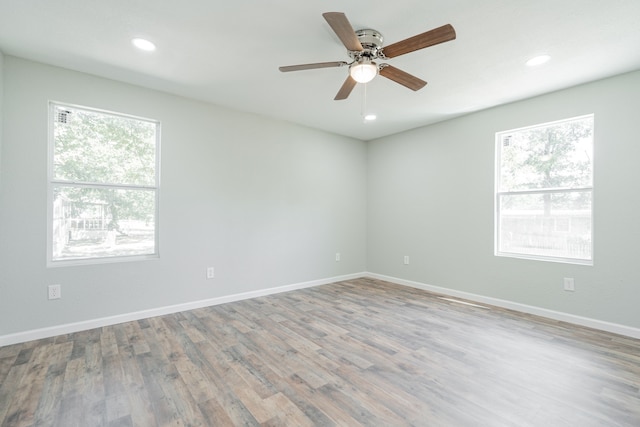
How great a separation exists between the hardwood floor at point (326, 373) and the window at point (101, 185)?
0.92m

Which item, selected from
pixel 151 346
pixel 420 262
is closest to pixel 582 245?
pixel 420 262

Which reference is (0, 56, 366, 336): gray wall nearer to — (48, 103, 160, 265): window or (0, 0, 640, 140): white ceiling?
(48, 103, 160, 265): window

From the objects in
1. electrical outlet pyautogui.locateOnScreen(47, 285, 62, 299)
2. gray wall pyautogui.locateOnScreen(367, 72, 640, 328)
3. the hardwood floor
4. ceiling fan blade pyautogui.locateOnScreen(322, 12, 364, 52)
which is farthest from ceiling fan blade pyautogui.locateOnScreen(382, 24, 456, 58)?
electrical outlet pyautogui.locateOnScreen(47, 285, 62, 299)

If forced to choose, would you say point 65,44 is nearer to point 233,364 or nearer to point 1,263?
point 1,263

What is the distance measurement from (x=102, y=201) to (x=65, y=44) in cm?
148

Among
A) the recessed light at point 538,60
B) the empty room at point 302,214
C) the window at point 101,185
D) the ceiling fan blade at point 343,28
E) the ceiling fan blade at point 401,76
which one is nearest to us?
the ceiling fan blade at point 343,28

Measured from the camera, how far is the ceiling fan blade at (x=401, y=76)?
222 cm

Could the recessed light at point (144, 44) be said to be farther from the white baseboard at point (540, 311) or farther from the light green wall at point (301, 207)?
the white baseboard at point (540, 311)

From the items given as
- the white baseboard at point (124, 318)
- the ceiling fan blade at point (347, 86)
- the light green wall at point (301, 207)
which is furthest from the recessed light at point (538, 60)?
the white baseboard at point (124, 318)

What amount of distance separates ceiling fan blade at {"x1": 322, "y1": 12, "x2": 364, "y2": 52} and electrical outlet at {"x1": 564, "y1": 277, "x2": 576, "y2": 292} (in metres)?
3.32

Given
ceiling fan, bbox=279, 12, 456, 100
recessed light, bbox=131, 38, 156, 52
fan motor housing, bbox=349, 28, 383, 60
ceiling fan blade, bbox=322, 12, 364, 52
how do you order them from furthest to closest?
recessed light, bbox=131, 38, 156, 52
fan motor housing, bbox=349, 28, 383, 60
ceiling fan, bbox=279, 12, 456, 100
ceiling fan blade, bbox=322, 12, 364, 52

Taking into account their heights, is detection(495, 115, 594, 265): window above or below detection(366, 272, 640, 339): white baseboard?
above

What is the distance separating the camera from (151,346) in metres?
2.53

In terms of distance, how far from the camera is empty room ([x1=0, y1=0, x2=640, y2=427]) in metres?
1.91
